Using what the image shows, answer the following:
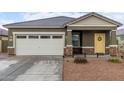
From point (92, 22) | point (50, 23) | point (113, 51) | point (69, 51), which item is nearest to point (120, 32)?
point (113, 51)

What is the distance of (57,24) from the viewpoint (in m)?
23.7

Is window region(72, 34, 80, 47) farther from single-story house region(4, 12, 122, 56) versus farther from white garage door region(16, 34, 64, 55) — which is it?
white garage door region(16, 34, 64, 55)

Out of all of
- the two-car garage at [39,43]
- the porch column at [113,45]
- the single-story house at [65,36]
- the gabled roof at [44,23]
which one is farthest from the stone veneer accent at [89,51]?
the gabled roof at [44,23]

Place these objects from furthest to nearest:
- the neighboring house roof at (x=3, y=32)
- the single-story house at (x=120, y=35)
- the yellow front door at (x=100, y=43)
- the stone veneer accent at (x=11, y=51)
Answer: the yellow front door at (x=100, y=43), the neighboring house roof at (x=3, y=32), the stone veneer accent at (x=11, y=51), the single-story house at (x=120, y=35)

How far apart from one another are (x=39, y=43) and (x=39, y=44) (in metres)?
0.10

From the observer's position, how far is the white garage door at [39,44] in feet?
75.2

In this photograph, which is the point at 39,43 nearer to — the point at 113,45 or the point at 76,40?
the point at 76,40

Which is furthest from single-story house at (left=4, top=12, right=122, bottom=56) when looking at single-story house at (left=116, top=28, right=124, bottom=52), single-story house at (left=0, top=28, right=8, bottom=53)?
single-story house at (left=0, top=28, right=8, bottom=53)

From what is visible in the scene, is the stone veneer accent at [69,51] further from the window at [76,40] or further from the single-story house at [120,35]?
the single-story house at [120,35]

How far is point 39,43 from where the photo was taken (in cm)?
2305

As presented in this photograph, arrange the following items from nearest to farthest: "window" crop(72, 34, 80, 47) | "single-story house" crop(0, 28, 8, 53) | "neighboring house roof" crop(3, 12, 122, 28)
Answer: "neighboring house roof" crop(3, 12, 122, 28), "single-story house" crop(0, 28, 8, 53), "window" crop(72, 34, 80, 47)

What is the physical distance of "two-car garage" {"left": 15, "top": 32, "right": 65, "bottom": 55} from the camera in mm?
22922

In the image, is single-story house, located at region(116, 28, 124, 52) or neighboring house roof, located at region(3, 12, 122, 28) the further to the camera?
single-story house, located at region(116, 28, 124, 52)
